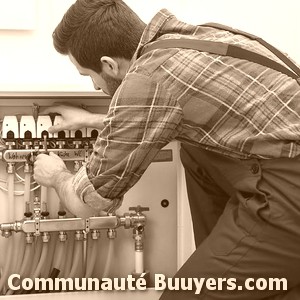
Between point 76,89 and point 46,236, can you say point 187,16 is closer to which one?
point 76,89

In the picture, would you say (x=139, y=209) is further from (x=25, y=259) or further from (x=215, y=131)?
(x=215, y=131)

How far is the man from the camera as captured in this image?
1134mm

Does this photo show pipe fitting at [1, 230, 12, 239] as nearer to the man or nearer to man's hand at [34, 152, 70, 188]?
man's hand at [34, 152, 70, 188]

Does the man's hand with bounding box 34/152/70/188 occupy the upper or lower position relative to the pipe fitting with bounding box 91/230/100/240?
upper

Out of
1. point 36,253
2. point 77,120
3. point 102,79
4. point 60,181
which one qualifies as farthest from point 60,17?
point 36,253

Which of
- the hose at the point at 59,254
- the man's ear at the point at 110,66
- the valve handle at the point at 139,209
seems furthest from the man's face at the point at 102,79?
the hose at the point at 59,254

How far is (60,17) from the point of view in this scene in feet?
5.85

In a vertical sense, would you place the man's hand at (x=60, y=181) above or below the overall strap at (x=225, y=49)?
below

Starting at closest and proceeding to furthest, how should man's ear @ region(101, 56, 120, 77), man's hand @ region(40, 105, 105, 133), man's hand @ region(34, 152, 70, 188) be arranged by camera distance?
man's ear @ region(101, 56, 120, 77) < man's hand @ region(34, 152, 70, 188) < man's hand @ region(40, 105, 105, 133)

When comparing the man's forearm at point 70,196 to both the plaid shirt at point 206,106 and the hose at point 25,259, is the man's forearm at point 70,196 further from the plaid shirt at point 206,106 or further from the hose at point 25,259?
the hose at point 25,259

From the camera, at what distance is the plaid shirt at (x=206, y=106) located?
113 centimetres

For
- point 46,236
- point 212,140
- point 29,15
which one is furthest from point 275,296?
point 29,15

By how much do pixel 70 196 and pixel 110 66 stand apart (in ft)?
1.06

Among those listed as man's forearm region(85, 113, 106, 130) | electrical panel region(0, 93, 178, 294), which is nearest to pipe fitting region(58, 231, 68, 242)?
electrical panel region(0, 93, 178, 294)
